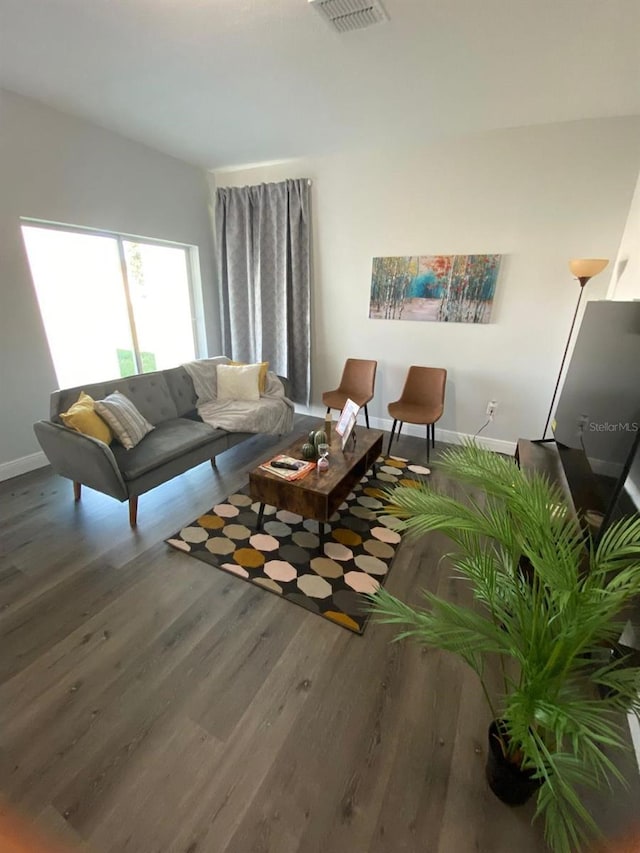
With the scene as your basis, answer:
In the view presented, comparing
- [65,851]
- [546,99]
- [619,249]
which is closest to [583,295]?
[619,249]

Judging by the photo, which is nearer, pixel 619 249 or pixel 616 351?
pixel 616 351

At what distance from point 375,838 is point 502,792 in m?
0.41

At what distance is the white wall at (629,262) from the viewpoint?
2.27 metres

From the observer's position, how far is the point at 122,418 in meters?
2.52

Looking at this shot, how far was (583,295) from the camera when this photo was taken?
2.94 metres

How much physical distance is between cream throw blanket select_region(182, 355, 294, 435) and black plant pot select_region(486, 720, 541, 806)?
8.11ft

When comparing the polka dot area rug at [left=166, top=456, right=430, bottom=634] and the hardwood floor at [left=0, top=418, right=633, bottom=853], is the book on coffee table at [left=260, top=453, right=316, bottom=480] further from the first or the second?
the hardwood floor at [left=0, top=418, right=633, bottom=853]

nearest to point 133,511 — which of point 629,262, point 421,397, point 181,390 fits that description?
point 181,390

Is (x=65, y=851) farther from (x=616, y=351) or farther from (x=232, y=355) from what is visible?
(x=232, y=355)

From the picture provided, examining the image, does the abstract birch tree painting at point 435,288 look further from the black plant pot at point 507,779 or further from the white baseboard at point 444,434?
the black plant pot at point 507,779

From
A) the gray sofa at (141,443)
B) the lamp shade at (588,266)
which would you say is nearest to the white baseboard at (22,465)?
the gray sofa at (141,443)

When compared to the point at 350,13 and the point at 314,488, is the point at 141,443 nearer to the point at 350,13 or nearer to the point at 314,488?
the point at 314,488

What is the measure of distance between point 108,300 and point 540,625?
160 inches

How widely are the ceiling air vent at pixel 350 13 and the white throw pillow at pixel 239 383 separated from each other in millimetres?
2341
